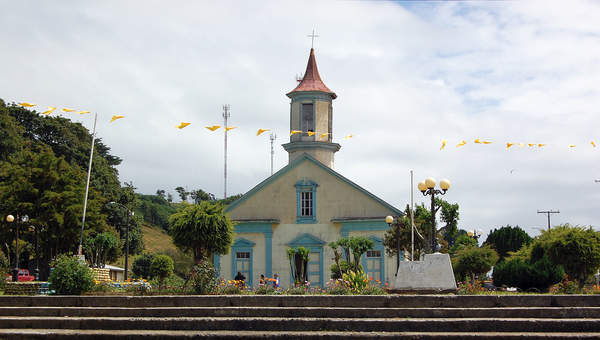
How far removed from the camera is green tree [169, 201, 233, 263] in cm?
2427

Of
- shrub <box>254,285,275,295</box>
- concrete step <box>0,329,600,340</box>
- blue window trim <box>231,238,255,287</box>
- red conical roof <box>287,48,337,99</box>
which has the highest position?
red conical roof <box>287,48,337,99</box>

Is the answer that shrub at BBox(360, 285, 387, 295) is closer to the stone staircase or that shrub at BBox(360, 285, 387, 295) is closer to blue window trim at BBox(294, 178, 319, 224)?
the stone staircase

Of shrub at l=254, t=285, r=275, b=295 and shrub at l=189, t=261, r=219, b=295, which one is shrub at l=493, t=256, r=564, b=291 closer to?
shrub at l=254, t=285, r=275, b=295

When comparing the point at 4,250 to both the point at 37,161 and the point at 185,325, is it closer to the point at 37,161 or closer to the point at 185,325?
the point at 37,161

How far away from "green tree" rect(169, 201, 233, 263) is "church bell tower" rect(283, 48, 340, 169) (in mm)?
15533

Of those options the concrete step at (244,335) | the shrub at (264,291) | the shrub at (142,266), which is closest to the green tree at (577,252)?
the concrete step at (244,335)

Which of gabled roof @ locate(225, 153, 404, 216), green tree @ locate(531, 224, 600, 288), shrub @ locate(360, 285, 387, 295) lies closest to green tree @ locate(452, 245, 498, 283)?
green tree @ locate(531, 224, 600, 288)

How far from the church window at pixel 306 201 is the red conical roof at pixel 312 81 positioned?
6.35 m

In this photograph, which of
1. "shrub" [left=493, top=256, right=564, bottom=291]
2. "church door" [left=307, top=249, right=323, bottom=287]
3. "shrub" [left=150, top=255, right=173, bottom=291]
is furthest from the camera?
"church door" [left=307, top=249, right=323, bottom=287]

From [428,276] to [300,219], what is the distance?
20482 millimetres

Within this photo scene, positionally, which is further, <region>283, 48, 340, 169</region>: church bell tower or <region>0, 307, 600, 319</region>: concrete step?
<region>283, 48, 340, 169</region>: church bell tower

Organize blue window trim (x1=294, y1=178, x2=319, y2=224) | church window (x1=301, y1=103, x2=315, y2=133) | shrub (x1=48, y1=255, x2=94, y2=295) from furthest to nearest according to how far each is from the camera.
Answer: church window (x1=301, y1=103, x2=315, y2=133)
blue window trim (x1=294, y1=178, x2=319, y2=224)
shrub (x1=48, y1=255, x2=94, y2=295)

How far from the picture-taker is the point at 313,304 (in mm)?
15203

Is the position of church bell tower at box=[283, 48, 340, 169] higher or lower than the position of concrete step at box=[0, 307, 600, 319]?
higher
